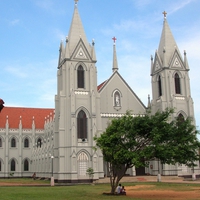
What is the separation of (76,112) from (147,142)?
2379 cm

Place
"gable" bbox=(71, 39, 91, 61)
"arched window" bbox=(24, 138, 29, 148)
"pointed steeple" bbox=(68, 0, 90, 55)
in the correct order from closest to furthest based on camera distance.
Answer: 1. "gable" bbox=(71, 39, 91, 61)
2. "pointed steeple" bbox=(68, 0, 90, 55)
3. "arched window" bbox=(24, 138, 29, 148)

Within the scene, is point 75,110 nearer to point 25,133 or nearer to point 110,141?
point 110,141

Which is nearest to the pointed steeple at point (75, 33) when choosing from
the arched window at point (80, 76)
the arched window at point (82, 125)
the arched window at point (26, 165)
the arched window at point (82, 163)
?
the arched window at point (80, 76)

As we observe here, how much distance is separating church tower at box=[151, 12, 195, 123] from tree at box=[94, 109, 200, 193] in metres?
28.2

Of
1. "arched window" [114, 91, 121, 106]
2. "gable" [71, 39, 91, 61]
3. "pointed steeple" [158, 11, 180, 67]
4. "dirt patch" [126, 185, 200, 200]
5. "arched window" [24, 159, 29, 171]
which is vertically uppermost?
"pointed steeple" [158, 11, 180, 67]

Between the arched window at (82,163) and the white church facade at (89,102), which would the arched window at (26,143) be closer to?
the white church facade at (89,102)

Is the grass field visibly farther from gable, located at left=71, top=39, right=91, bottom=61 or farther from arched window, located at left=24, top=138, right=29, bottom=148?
arched window, located at left=24, top=138, right=29, bottom=148

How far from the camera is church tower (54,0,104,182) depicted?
160 ft

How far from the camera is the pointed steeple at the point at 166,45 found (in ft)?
189

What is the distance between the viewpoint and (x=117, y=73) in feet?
188

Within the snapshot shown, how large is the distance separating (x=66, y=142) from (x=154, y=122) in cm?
2456

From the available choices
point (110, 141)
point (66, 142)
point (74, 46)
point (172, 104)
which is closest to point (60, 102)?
point (66, 142)

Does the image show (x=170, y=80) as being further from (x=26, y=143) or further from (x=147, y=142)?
(x=26, y=143)

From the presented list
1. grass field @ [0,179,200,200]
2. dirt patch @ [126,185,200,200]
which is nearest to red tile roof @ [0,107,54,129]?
grass field @ [0,179,200,200]
